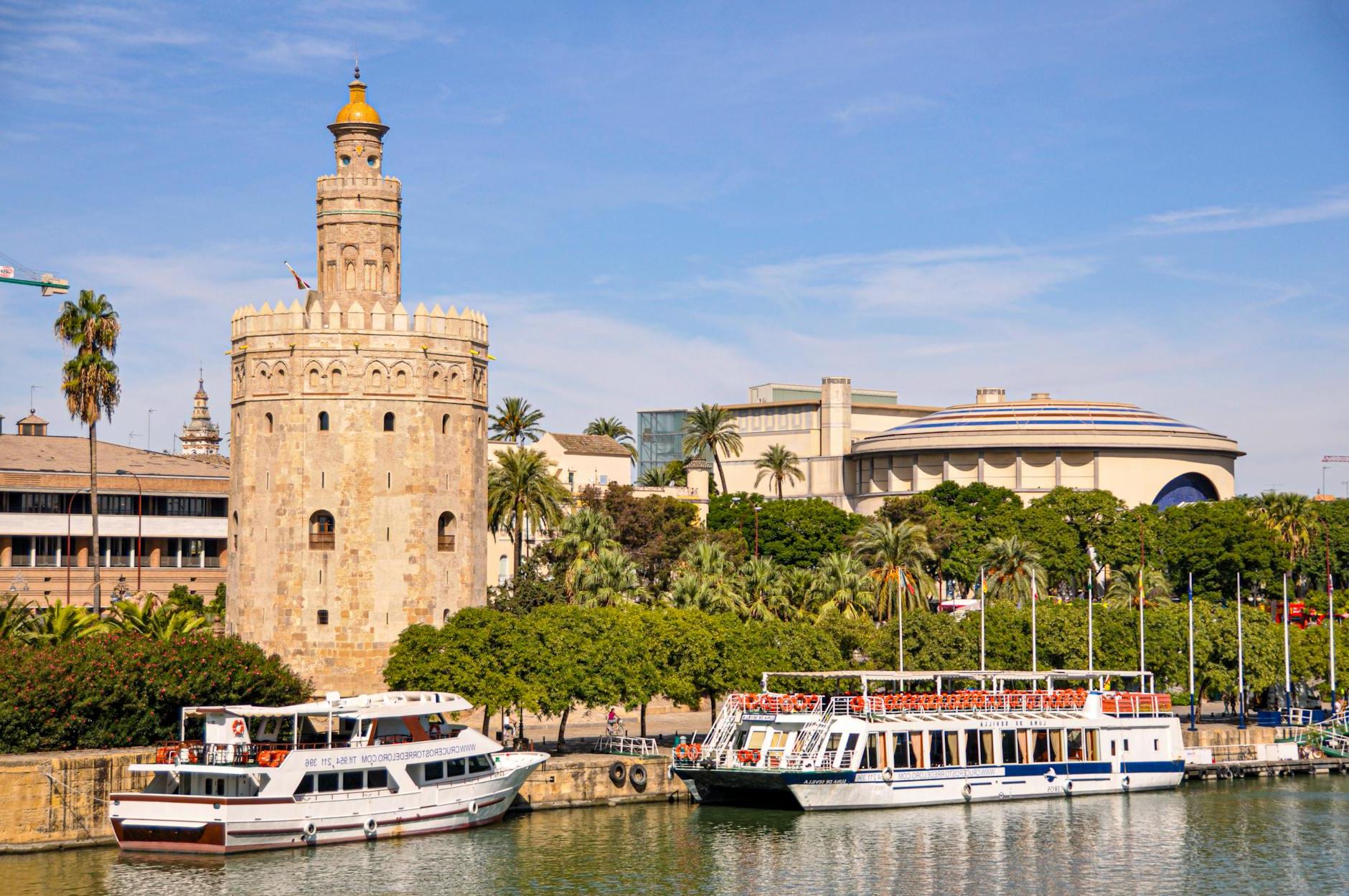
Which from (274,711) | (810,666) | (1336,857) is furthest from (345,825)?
(1336,857)

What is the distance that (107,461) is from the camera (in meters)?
101

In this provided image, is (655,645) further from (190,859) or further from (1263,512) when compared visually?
(1263,512)

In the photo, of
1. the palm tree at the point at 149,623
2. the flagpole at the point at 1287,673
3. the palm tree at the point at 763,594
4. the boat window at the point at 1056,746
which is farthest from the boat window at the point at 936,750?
the palm tree at the point at 149,623

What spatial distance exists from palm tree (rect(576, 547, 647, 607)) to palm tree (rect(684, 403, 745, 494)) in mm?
64571

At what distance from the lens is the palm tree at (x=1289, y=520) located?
4966 inches

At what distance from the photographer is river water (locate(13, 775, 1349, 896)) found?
46.6 meters

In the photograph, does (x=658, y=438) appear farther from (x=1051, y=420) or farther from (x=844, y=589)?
(x=844, y=589)

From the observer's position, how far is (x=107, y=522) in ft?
316

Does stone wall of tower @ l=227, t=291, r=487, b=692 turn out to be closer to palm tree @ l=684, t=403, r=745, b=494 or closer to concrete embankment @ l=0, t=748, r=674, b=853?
concrete embankment @ l=0, t=748, r=674, b=853

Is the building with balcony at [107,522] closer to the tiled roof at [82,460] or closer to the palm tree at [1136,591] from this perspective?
the tiled roof at [82,460]

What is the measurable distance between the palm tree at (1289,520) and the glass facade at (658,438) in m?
53.6

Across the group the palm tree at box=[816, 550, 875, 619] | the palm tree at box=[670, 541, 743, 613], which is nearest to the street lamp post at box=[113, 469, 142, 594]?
the palm tree at box=[670, 541, 743, 613]

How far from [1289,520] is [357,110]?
81.3 metres

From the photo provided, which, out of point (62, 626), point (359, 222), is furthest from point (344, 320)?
point (62, 626)
